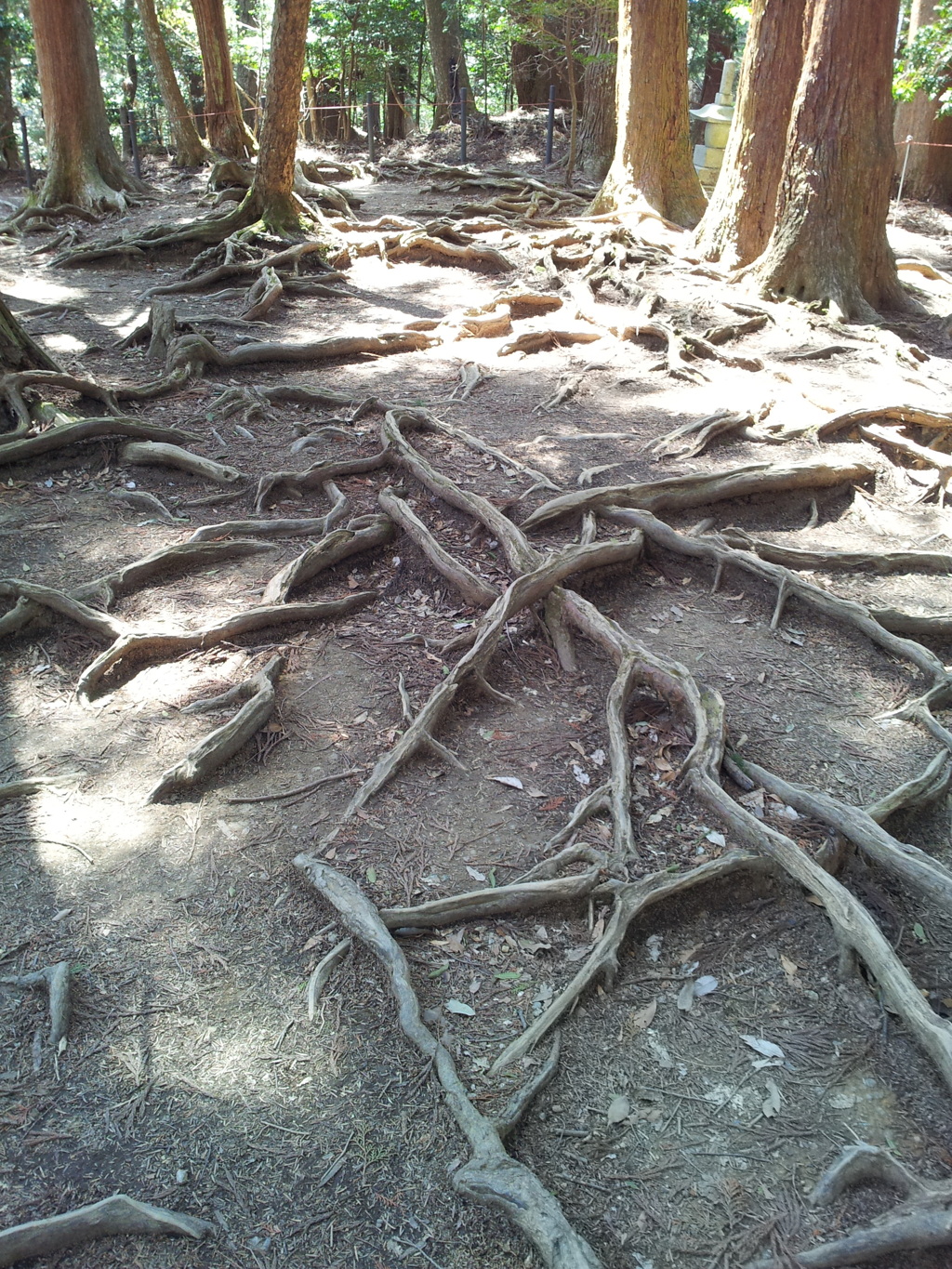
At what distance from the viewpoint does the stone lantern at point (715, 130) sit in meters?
16.4

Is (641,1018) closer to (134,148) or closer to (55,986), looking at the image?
(55,986)

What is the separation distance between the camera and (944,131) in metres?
16.1

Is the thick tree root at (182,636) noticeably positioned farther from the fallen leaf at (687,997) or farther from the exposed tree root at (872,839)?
the fallen leaf at (687,997)

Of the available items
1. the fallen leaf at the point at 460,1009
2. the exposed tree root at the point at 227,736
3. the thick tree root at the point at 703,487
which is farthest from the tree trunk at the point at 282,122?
the fallen leaf at the point at 460,1009

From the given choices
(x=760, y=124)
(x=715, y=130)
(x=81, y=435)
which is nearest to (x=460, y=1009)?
(x=81, y=435)

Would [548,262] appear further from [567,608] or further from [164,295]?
[567,608]

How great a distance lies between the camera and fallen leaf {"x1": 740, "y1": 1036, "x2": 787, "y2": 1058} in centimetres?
275

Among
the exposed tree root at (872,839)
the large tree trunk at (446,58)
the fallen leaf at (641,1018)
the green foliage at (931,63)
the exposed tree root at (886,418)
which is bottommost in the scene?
the fallen leaf at (641,1018)

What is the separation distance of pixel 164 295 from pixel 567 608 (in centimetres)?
805

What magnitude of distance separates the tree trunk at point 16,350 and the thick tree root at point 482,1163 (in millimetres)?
5475

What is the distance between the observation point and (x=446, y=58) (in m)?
23.7

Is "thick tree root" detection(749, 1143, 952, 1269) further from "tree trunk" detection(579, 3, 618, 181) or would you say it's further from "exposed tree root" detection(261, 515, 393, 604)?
"tree trunk" detection(579, 3, 618, 181)

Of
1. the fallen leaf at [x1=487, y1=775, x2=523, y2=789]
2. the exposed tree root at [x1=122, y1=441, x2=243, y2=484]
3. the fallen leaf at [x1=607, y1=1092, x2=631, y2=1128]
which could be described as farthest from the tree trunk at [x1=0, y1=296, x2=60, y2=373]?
the fallen leaf at [x1=607, y1=1092, x2=631, y2=1128]

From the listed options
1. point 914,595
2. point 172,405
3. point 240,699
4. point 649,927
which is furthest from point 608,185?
point 649,927
